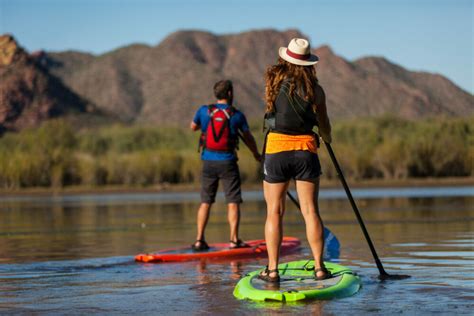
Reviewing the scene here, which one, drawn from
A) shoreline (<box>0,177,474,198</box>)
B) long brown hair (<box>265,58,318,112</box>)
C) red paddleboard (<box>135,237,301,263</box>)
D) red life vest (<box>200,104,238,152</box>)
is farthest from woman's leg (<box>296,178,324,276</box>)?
shoreline (<box>0,177,474,198</box>)

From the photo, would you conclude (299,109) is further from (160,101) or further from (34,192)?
(160,101)

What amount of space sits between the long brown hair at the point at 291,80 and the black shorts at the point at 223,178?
4.01m

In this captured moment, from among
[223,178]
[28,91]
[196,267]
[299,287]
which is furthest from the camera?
[28,91]

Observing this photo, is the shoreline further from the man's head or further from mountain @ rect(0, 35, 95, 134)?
mountain @ rect(0, 35, 95, 134)

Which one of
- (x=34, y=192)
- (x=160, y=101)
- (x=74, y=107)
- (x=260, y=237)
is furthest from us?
(x=160, y=101)

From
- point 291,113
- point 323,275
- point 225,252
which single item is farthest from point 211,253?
point 291,113

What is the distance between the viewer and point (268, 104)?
987cm

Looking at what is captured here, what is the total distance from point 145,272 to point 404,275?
307 cm

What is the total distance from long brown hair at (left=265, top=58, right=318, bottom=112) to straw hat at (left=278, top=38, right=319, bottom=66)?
60 mm

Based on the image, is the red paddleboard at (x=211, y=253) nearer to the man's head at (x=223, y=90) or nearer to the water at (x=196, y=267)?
the water at (x=196, y=267)

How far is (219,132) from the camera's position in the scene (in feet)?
44.8

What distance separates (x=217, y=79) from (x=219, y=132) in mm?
140094

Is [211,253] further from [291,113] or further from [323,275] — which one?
[291,113]

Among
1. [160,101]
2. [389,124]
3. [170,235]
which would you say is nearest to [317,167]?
[170,235]
